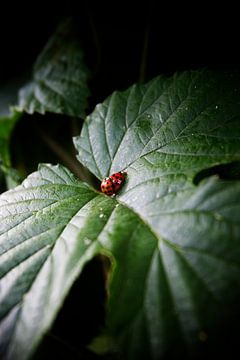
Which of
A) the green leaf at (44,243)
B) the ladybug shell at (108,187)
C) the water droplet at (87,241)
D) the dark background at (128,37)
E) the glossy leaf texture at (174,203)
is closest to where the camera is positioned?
the glossy leaf texture at (174,203)

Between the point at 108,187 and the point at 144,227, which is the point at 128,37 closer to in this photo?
the point at 108,187

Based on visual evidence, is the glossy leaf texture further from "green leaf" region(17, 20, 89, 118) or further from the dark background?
the dark background

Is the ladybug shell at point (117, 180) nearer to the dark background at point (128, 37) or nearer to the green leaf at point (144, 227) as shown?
the green leaf at point (144, 227)

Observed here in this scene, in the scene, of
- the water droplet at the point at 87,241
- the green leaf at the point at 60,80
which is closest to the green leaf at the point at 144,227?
the water droplet at the point at 87,241

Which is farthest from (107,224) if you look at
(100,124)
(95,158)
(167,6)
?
(167,6)

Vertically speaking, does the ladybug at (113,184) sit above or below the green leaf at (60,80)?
below

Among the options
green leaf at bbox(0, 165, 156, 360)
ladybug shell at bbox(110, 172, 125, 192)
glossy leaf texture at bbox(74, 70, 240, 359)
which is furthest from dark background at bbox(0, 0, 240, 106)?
green leaf at bbox(0, 165, 156, 360)

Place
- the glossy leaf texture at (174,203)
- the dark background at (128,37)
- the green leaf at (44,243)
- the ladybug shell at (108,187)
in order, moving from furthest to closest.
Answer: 1. the dark background at (128,37)
2. the ladybug shell at (108,187)
3. the green leaf at (44,243)
4. the glossy leaf texture at (174,203)
